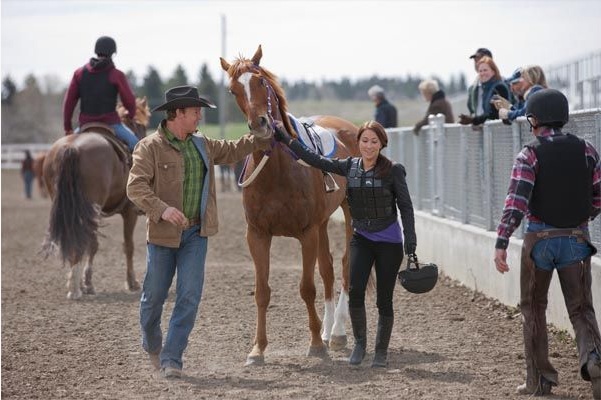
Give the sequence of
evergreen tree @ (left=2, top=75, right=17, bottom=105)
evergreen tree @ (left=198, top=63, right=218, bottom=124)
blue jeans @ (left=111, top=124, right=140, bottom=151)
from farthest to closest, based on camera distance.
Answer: evergreen tree @ (left=2, top=75, right=17, bottom=105)
evergreen tree @ (left=198, top=63, right=218, bottom=124)
blue jeans @ (left=111, top=124, right=140, bottom=151)

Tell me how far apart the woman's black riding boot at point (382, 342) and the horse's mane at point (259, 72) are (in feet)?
6.07

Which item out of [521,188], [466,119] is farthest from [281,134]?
[466,119]

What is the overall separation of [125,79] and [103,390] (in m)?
7.20

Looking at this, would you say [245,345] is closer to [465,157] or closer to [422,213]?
[465,157]

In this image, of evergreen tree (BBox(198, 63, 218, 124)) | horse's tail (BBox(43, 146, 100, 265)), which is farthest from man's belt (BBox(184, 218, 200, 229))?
evergreen tree (BBox(198, 63, 218, 124))

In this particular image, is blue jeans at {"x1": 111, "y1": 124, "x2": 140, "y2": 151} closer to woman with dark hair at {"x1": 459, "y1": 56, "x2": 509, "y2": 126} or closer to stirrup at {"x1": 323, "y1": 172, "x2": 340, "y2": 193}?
woman with dark hair at {"x1": 459, "y1": 56, "x2": 509, "y2": 126}

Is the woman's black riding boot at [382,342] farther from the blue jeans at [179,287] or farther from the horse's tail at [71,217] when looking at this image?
the horse's tail at [71,217]

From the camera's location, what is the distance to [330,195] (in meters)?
10.1

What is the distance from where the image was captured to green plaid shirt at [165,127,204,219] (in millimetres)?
8570

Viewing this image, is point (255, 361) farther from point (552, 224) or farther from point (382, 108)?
point (382, 108)

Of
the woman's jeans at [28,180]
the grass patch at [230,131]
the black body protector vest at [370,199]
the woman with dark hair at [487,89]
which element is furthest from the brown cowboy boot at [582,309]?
the grass patch at [230,131]

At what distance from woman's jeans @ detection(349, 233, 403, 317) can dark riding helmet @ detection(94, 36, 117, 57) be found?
651 centimetres

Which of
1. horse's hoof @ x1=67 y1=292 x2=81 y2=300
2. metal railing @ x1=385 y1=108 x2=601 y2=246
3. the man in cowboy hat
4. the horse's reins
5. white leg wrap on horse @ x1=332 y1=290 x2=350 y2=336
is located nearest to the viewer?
the man in cowboy hat

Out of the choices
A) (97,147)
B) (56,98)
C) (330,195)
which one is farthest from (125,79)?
(56,98)
